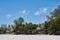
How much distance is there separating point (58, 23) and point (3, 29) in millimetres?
12101

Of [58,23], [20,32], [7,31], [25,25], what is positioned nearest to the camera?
[58,23]

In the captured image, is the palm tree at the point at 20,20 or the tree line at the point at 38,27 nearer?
the tree line at the point at 38,27

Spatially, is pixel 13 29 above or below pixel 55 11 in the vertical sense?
below

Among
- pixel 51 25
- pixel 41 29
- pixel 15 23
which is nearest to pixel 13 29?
pixel 15 23

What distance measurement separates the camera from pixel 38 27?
33125mm

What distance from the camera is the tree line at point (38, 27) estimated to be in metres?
30.0

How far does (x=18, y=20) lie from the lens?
122 feet

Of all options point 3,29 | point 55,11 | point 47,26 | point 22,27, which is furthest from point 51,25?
point 3,29

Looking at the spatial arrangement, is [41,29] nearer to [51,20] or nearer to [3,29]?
[51,20]

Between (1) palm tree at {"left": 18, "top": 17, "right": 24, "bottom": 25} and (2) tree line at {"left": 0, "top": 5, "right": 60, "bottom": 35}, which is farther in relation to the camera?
(1) palm tree at {"left": 18, "top": 17, "right": 24, "bottom": 25}

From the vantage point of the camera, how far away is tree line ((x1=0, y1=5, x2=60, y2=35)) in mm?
29984

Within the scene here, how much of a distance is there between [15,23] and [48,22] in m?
7.47

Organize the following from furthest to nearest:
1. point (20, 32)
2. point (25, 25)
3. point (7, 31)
Answer: 1. point (7, 31)
2. point (25, 25)
3. point (20, 32)

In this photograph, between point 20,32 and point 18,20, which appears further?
point 18,20
